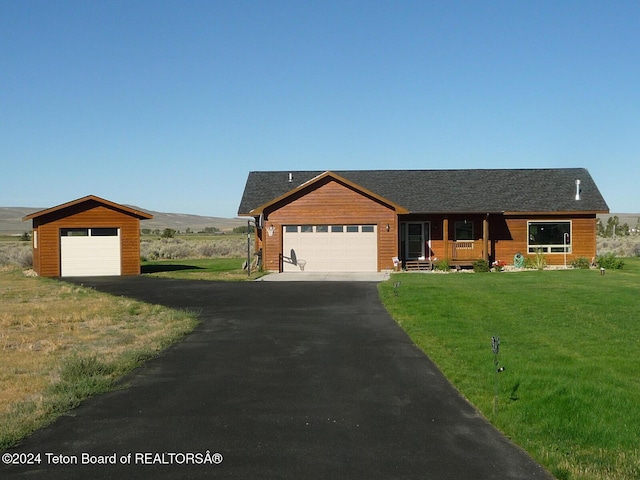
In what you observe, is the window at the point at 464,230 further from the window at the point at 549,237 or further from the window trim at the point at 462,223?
the window at the point at 549,237

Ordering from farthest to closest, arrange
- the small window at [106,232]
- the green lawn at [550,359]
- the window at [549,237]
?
1. the window at [549,237]
2. the small window at [106,232]
3. the green lawn at [550,359]

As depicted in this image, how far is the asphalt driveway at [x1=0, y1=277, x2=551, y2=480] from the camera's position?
560cm

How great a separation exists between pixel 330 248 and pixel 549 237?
419 inches

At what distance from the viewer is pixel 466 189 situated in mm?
33688

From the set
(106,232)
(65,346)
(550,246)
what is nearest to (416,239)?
(550,246)

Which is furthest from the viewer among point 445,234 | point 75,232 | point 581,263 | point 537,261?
point 75,232

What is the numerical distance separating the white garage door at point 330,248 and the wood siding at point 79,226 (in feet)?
23.8

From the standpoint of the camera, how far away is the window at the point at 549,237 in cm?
3192

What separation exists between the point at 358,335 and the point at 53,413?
6.57m

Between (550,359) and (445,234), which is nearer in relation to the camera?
(550,359)

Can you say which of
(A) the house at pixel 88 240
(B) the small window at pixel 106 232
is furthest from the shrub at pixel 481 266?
(B) the small window at pixel 106 232

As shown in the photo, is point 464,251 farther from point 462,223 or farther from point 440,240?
point 462,223

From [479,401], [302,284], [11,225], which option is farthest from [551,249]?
[11,225]

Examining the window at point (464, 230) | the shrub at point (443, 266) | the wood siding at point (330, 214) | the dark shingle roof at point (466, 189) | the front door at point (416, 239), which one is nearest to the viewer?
the wood siding at point (330, 214)
